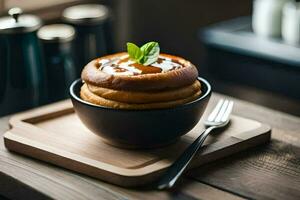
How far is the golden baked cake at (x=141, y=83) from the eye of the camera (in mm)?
1077

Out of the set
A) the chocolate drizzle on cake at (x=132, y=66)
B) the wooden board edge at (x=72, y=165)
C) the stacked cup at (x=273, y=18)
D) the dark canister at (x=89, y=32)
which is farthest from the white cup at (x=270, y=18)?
the wooden board edge at (x=72, y=165)

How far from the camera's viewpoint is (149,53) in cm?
114

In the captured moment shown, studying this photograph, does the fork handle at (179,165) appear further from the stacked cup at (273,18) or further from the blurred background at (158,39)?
the stacked cup at (273,18)

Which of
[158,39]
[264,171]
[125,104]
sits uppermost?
[125,104]

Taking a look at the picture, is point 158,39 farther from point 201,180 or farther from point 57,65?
point 201,180

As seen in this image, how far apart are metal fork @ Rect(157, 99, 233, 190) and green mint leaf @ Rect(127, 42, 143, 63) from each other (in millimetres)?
185

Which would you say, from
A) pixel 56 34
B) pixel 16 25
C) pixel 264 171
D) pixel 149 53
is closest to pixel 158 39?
pixel 56 34

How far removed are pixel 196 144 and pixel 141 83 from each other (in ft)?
0.50

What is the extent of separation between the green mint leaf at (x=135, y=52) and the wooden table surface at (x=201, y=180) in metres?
0.23

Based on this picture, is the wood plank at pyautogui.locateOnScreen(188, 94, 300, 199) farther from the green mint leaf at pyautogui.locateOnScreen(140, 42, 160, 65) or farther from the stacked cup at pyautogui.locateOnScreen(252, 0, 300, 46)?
the stacked cup at pyautogui.locateOnScreen(252, 0, 300, 46)

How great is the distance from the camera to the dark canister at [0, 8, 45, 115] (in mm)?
1420

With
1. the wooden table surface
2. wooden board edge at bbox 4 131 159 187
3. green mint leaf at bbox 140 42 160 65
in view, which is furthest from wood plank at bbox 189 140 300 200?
green mint leaf at bbox 140 42 160 65

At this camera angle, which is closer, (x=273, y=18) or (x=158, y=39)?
(x=273, y=18)

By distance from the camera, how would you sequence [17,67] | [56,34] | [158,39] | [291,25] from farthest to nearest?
[158,39], [291,25], [56,34], [17,67]
